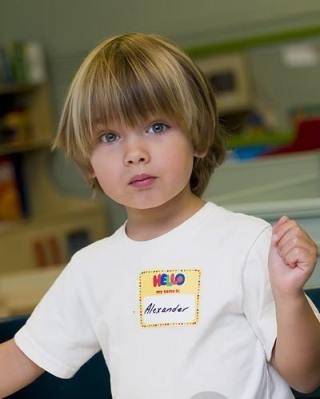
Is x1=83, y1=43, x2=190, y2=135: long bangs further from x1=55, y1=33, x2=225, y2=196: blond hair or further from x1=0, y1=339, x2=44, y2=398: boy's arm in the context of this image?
x1=0, y1=339, x2=44, y2=398: boy's arm

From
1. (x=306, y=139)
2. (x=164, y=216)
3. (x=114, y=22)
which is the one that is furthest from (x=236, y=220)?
(x=114, y=22)

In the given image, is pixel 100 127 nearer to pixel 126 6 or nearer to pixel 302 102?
pixel 302 102

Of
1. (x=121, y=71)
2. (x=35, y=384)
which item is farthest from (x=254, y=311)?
(x=35, y=384)

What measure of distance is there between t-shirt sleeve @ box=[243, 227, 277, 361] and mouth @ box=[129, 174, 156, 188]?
0.14 meters

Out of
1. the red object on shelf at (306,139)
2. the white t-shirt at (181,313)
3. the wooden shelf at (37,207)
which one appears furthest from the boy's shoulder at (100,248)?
the wooden shelf at (37,207)

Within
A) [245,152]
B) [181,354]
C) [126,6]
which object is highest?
[181,354]

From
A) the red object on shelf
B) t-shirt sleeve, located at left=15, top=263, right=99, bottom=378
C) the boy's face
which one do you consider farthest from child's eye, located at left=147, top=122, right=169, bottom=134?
the red object on shelf

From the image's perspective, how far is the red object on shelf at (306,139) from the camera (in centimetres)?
439

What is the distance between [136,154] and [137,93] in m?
0.07

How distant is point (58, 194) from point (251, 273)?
4402mm

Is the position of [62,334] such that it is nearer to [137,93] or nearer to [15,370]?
[15,370]

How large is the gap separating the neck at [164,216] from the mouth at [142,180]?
0.07m

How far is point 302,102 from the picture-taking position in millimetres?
4801

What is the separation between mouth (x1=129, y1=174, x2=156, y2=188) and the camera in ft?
3.26
